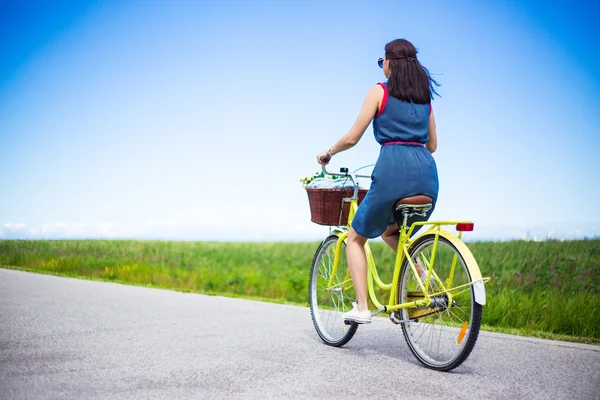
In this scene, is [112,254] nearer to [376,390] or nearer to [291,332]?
[291,332]

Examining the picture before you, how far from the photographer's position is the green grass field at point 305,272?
692 centimetres

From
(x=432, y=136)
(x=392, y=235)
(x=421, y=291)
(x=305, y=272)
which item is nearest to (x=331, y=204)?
(x=392, y=235)

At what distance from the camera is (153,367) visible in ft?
14.2

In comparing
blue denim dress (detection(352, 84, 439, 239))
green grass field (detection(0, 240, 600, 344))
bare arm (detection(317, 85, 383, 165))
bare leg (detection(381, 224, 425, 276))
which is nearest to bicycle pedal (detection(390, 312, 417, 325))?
bare leg (detection(381, 224, 425, 276))

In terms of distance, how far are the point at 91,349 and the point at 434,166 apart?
3.38 m

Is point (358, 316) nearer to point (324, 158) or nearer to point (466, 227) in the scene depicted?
point (466, 227)

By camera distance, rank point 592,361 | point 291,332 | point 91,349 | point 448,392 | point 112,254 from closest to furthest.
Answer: point 448,392 < point 592,361 < point 91,349 < point 291,332 < point 112,254

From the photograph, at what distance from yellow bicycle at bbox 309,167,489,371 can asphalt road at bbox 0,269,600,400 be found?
18 centimetres

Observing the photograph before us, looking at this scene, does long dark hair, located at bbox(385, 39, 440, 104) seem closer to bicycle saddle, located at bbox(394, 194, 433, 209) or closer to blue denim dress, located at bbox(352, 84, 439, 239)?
blue denim dress, located at bbox(352, 84, 439, 239)

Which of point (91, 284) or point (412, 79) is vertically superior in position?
point (412, 79)

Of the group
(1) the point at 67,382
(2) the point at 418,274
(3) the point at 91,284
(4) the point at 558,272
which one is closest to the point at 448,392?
(2) the point at 418,274

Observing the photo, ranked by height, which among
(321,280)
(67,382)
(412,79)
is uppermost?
(412,79)

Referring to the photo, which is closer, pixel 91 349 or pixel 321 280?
pixel 91 349

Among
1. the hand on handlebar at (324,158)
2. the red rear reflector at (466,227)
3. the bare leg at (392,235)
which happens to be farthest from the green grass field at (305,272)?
the hand on handlebar at (324,158)
